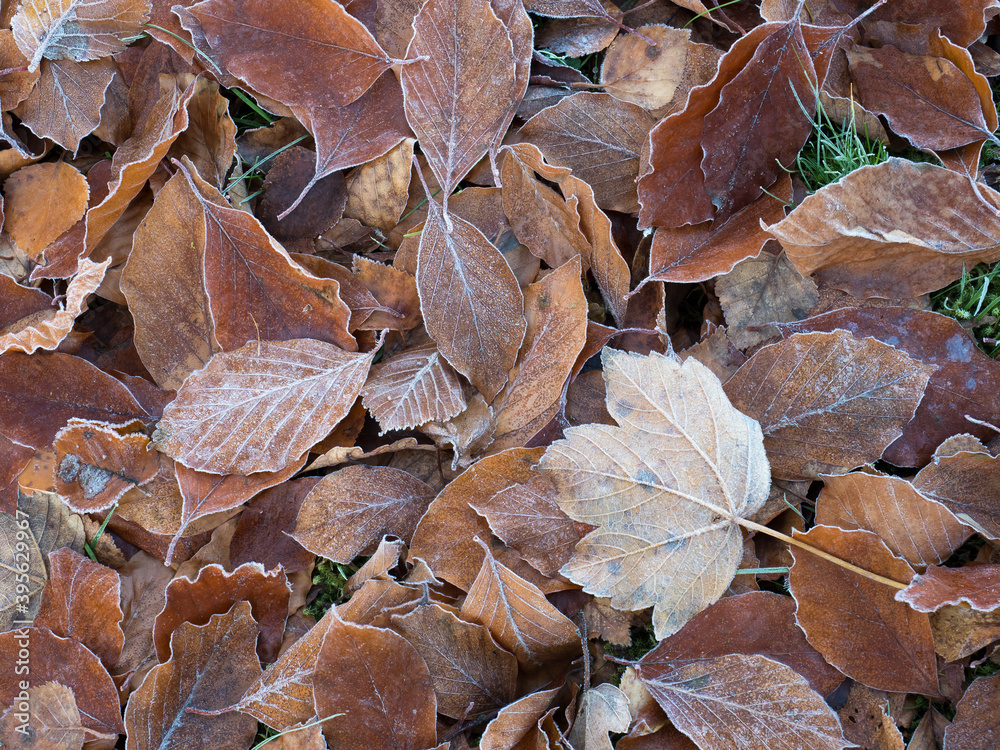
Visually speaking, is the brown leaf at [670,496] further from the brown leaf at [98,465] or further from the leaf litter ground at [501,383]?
the brown leaf at [98,465]

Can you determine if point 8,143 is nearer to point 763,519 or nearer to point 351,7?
point 351,7

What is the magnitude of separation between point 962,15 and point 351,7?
3.38 feet

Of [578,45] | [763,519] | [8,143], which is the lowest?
[763,519]

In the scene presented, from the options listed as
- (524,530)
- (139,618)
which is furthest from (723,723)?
(139,618)

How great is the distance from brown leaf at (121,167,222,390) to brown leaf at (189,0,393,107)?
8.9 inches

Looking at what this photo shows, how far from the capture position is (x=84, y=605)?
1.19m

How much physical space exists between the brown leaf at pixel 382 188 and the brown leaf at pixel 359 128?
3cm

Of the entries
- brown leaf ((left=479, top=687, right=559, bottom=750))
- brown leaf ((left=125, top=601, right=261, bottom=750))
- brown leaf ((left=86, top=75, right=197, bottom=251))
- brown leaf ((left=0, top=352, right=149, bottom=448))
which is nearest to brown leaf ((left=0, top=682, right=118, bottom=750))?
brown leaf ((left=125, top=601, right=261, bottom=750))

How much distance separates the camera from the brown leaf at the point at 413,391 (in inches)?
44.5

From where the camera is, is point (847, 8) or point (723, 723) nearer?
point (723, 723)

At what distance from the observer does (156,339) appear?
122 cm

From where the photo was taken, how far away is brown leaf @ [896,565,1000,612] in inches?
37.5

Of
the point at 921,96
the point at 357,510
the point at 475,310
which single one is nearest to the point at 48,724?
the point at 357,510

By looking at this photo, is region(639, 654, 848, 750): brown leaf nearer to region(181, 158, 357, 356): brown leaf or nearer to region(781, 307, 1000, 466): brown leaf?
region(781, 307, 1000, 466): brown leaf
